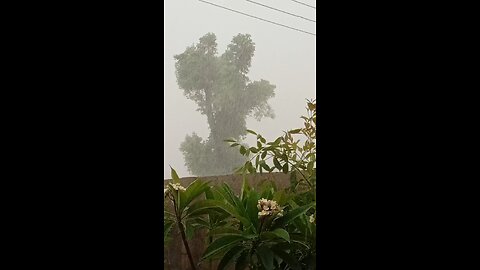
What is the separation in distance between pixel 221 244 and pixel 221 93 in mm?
374

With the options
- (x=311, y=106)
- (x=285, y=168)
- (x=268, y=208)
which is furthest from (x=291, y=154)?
(x=268, y=208)

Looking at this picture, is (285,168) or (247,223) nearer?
(247,223)

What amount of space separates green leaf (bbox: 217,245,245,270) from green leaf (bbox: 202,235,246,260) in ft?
0.05

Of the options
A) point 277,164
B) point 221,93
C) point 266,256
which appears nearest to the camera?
point 266,256

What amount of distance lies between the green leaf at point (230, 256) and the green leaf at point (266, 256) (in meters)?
0.05

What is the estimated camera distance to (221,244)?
1.17 meters

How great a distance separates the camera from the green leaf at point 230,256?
1175 mm

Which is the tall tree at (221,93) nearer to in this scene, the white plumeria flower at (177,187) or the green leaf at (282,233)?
the white plumeria flower at (177,187)

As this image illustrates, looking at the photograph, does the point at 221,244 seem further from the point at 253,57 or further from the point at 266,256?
the point at 253,57
